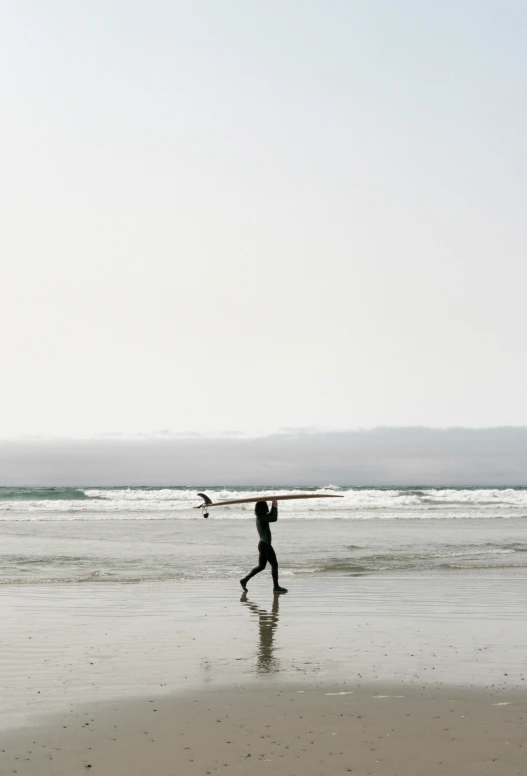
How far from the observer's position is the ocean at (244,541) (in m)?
20.2

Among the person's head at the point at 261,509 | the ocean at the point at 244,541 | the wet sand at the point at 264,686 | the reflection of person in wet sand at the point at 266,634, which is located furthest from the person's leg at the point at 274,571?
the ocean at the point at 244,541

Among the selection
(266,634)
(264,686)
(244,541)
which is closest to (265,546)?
(266,634)

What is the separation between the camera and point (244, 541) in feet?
92.8

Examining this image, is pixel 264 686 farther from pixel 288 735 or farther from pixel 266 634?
pixel 266 634

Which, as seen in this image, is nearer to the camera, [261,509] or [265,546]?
[265,546]

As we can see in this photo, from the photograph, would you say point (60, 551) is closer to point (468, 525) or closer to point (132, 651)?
point (132, 651)

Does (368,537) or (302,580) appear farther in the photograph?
(368,537)

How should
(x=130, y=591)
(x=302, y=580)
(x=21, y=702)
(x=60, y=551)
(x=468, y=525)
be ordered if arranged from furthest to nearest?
(x=468, y=525), (x=60, y=551), (x=302, y=580), (x=130, y=591), (x=21, y=702)

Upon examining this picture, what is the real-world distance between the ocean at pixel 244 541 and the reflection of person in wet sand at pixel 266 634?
408cm

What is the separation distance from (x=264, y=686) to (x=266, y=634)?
3.13 meters

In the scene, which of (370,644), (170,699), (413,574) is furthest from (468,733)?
(413,574)

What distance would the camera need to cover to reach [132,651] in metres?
10.1

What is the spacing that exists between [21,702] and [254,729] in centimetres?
254

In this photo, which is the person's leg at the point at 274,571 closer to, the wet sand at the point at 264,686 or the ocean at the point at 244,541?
the wet sand at the point at 264,686
